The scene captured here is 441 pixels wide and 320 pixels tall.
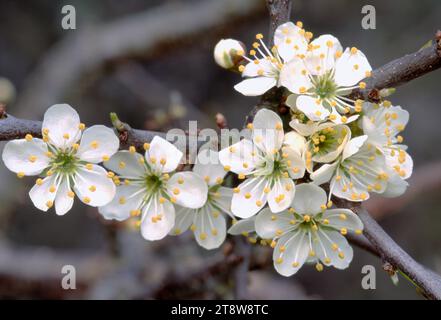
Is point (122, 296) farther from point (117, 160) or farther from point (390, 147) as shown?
point (390, 147)

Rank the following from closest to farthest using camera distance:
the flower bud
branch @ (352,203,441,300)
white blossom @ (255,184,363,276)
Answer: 1. branch @ (352,203,441,300)
2. white blossom @ (255,184,363,276)
3. the flower bud

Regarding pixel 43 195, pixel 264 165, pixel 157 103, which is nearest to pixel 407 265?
pixel 264 165

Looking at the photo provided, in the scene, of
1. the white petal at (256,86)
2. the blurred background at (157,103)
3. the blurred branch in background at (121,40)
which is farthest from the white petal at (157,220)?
the blurred branch in background at (121,40)

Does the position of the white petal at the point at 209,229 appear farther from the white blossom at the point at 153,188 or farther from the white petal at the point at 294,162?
the white petal at the point at 294,162

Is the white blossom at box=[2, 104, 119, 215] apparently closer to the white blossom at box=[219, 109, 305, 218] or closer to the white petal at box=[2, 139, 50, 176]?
the white petal at box=[2, 139, 50, 176]

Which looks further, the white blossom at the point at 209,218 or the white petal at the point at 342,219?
the white blossom at the point at 209,218

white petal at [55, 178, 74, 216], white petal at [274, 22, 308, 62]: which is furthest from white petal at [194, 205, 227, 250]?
white petal at [274, 22, 308, 62]

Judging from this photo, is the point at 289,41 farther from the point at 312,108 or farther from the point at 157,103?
the point at 157,103
